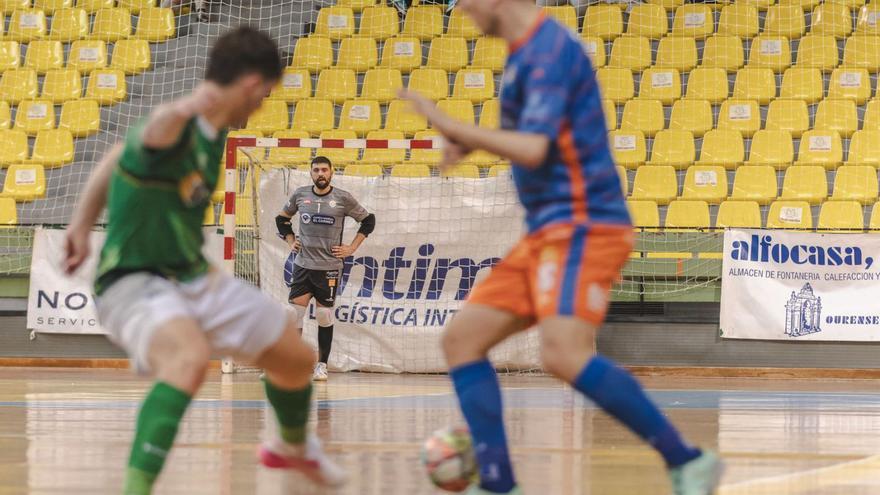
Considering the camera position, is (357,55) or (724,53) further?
(357,55)

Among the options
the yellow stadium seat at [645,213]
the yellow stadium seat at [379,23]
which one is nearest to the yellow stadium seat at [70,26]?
the yellow stadium seat at [379,23]

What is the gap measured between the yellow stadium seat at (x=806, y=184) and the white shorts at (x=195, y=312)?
37.6 ft

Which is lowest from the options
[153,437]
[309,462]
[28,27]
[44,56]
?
[309,462]

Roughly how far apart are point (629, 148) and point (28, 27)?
8.87 meters

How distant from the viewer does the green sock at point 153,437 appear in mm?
3594

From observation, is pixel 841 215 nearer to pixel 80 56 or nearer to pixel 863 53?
pixel 863 53

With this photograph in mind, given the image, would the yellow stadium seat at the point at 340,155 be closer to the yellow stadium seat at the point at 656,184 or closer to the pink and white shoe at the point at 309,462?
the yellow stadium seat at the point at 656,184

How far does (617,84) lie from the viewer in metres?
15.9

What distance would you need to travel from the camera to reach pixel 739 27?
54.9 ft

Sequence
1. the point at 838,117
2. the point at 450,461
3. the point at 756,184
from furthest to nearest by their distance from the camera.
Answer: the point at 838,117
the point at 756,184
the point at 450,461

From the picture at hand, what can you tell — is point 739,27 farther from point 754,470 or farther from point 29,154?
point 754,470

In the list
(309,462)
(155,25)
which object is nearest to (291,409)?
(309,462)

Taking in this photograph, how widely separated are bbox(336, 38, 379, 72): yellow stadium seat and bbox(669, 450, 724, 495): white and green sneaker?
1343 centimetres

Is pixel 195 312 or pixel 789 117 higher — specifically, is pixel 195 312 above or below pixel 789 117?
below
